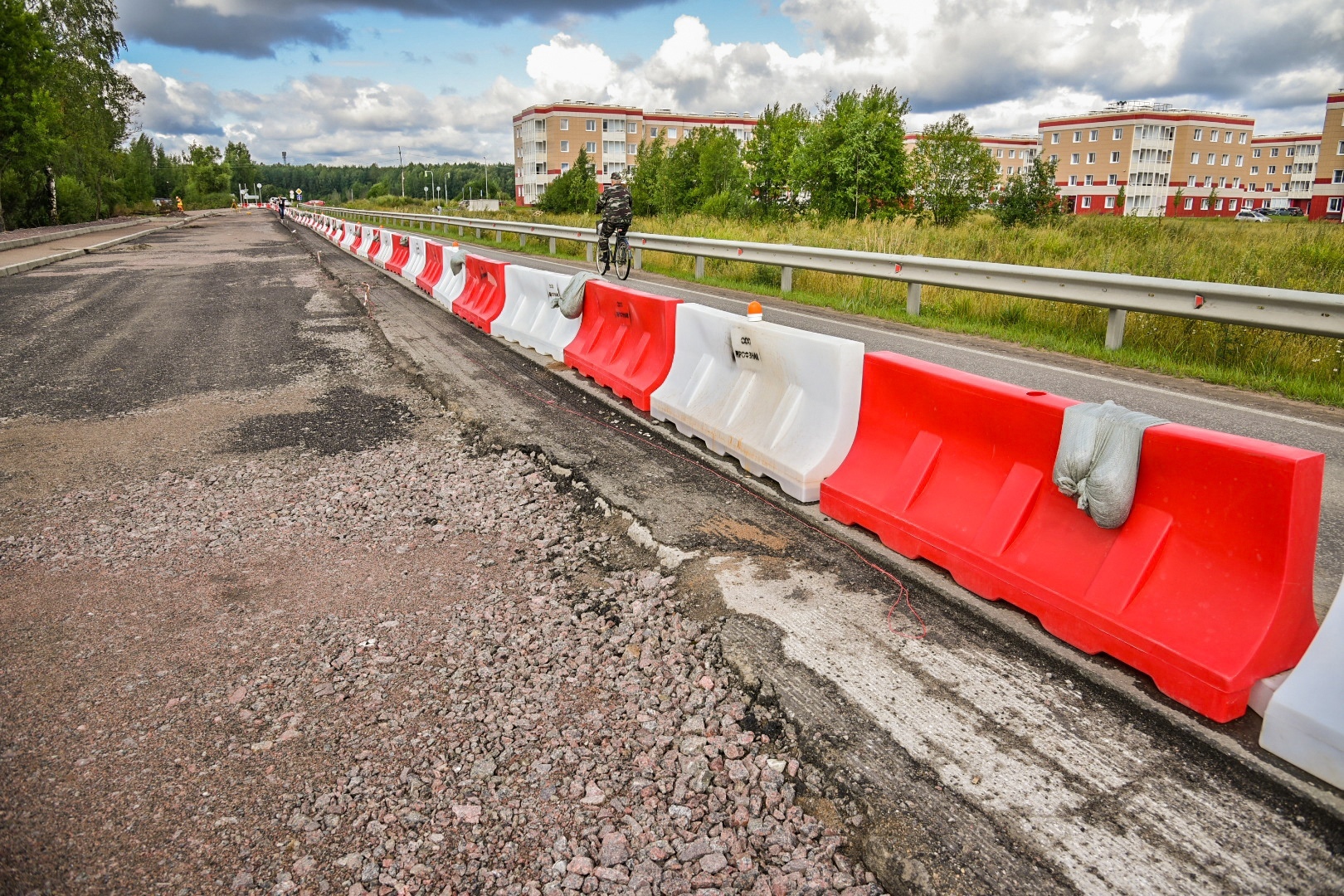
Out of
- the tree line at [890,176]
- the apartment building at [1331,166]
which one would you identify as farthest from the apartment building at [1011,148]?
the tree line at [890,176]

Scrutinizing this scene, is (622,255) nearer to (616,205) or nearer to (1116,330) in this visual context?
(616,205)

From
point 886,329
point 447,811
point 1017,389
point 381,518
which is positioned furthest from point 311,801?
point 886,329

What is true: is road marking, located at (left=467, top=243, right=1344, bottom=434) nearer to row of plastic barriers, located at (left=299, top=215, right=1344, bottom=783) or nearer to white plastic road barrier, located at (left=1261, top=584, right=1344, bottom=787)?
row of plastic barriers, located at (left=299, top=215, right=1344, bottom=783)

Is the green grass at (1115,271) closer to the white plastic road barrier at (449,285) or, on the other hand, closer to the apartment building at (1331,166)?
the white plastic road barrier at (449,285)

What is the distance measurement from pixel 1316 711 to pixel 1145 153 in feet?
370

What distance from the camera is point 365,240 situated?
81.1 ft

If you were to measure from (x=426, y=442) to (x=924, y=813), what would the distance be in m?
4.72

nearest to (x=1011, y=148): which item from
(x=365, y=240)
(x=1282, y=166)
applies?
(x=1282, y=166)

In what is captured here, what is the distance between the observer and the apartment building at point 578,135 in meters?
112

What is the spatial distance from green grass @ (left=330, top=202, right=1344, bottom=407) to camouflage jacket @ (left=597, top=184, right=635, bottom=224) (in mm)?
1929

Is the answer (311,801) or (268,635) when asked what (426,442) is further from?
(311,801)

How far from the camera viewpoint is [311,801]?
2455 mm

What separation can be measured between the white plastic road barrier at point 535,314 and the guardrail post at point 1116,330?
608 cm

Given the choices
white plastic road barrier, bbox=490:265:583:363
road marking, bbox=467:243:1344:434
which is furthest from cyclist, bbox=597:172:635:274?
white plastic road barrier, bbox=490:265:583:363
